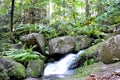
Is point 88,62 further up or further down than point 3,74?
further down

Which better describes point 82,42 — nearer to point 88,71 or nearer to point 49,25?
point 88,71

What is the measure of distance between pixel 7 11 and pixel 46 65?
8169 mm

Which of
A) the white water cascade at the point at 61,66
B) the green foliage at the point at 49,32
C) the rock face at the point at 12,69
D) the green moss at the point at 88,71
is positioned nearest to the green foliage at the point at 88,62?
the green moss at the point at 88,71

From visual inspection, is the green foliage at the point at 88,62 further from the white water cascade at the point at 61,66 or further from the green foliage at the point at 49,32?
the green foliage at the point at 49,32

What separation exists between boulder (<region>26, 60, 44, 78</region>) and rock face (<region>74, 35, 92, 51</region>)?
2.76m

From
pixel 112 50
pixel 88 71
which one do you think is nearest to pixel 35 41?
pixel 88 71

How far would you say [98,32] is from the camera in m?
12.1

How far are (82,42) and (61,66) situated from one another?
2133mm

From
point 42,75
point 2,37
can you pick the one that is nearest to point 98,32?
point 42,75

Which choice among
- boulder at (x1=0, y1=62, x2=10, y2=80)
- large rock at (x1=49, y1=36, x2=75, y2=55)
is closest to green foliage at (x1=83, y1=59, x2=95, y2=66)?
large rock at (x1=49, y1=36, x2=75, y2=55)

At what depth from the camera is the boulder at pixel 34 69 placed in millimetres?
8508

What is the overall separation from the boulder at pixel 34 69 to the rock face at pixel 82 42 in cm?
276

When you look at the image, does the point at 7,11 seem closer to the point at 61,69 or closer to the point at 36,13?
the point at 36,13

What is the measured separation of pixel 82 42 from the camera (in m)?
11.4
